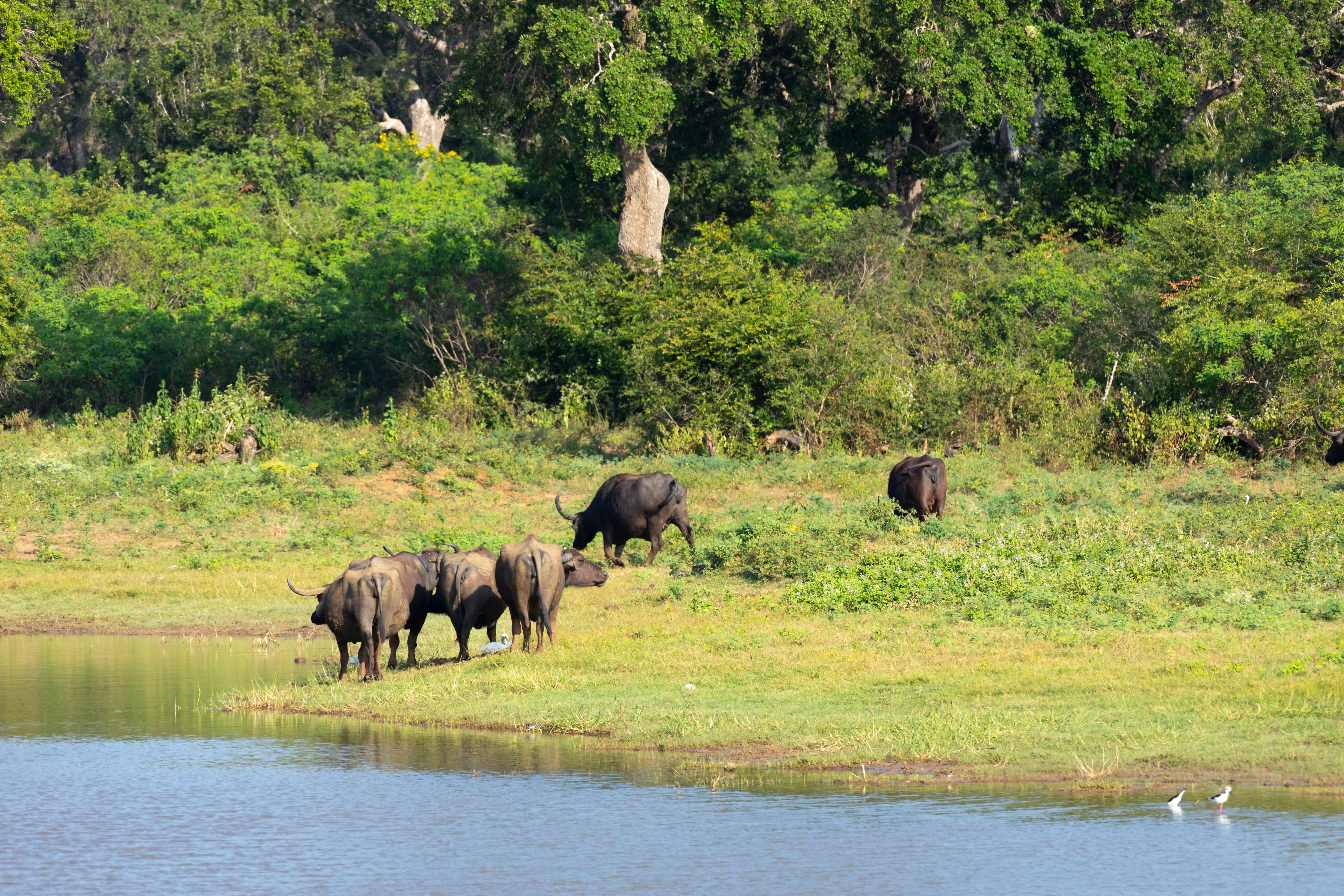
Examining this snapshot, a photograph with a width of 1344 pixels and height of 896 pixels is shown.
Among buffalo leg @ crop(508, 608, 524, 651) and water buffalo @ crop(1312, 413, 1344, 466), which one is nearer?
buffalo leg @ crop(508, 608, 524, 651)

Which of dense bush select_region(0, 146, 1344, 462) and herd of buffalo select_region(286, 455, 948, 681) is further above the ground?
dense bush select_region(0, 146, 1344, 462)

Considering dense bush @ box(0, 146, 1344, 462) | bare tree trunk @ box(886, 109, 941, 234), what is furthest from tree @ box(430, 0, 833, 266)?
bare tree trunk @ box(886, 109, 941, 234)

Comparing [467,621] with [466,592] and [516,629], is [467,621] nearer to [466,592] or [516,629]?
[466,592]

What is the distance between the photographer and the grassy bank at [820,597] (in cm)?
1054

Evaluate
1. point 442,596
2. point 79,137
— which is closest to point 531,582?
point 442,596

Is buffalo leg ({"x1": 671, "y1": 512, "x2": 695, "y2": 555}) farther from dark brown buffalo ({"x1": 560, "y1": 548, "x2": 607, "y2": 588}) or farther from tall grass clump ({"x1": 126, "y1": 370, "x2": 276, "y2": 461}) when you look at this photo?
tall grass clump ({"x1": 126, "y1": 370, "x2": 276, "y2": 461})

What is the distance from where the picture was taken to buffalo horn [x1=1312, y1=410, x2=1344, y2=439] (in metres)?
21.5

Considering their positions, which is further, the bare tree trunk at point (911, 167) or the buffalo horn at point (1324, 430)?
the bare tree trunk at point (911, 167)

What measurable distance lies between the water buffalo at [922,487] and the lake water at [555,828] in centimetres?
849

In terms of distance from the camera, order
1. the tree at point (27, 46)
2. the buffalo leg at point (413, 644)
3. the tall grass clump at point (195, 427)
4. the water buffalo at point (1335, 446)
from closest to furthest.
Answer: the buffalo leg at point (413, 644) → the water buffalo at point (1335, 446) → the tall grass clump at point (195, 427) → the tree at point (27, 46)

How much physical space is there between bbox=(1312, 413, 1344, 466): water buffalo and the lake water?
45.4ft

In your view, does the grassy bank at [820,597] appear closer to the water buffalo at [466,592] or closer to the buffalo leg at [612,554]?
the water buffalo at [466,592]

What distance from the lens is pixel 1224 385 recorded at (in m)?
24.7

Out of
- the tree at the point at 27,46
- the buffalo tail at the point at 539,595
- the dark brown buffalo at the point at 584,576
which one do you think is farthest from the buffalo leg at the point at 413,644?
the tree at the point at 27,46
